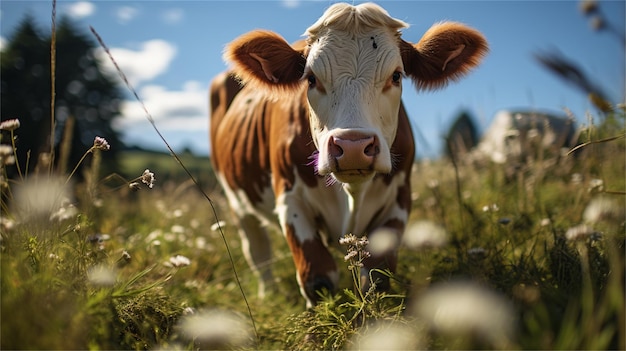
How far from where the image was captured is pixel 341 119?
2539 mm

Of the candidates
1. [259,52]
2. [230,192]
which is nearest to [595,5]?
[259,52]

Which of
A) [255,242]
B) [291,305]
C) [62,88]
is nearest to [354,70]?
[291,305]

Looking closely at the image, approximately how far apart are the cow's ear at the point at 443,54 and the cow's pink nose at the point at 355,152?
102cm

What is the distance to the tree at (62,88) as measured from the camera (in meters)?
22.7

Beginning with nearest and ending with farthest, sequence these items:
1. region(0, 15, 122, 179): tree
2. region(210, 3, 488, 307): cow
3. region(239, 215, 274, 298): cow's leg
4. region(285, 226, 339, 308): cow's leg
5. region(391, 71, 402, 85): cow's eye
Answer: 1. region(210, 3, 488, 307): cow
2. region(391, 71, 402, 85): cow's eye
3. region(285, 226, 339, 308): cow's leg
4. region(239, 215, 274, 298): cow's leg
5. region(0, 15, 122, 179): tree

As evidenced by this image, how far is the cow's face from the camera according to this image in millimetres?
2426

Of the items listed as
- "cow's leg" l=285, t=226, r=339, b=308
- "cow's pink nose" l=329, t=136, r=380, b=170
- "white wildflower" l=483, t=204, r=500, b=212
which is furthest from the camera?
"white wildflower" l=483, t=204, r=500, b=212

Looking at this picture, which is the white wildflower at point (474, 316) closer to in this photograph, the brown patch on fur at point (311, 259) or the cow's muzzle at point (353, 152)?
the cow's muzzle at point (353, 152)

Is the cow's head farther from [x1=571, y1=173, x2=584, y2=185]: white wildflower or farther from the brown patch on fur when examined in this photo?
[x1=571, y1=173, x2=584, y2=185]: white wildflower

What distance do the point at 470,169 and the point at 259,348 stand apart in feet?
20.0

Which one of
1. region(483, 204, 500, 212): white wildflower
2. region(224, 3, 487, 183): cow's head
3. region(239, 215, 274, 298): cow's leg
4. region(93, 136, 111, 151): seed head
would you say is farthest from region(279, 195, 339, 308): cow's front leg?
region(239, 215, 274, 298): cow's leg

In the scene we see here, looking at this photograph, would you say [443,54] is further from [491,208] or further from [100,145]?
[100,145]

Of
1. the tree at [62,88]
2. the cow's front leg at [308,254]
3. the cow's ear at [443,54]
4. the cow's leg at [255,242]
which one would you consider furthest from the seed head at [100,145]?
the tree at [62,88]

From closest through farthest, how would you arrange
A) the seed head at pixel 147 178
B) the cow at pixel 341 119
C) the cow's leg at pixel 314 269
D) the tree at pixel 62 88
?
the seed head at pixel 147 178 → the cow at pixel 341 119 → the cow's leg at pixel 314 269 → the tree at pixel 62 88
